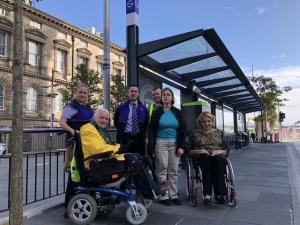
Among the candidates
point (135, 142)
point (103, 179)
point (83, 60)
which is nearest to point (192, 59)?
point (135, 142)

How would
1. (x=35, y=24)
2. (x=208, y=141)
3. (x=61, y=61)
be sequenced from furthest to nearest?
(x=61, y=61)
(x=35, y=24)
(x=208, y=141)

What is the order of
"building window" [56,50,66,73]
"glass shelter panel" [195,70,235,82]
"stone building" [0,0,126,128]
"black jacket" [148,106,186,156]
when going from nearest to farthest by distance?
"black jacket" [148,106,186,156]
"glass shelter panel" [195,70,235,82]
"stone building" [0,0,126,128]
"building window" [56,50,66,73]

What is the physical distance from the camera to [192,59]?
9227 millimetres

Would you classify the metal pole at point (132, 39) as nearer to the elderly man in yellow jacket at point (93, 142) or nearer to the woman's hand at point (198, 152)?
the woman's hand at point (198, 152)

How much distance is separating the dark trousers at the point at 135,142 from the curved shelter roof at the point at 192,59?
2135mm

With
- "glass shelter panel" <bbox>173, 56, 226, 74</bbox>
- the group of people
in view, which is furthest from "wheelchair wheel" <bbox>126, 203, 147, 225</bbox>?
"glass shelter panel" <bbox>173, 56, 226, 74</bbox>

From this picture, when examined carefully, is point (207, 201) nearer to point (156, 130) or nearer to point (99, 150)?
point (156, 130)

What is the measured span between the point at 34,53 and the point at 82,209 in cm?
3170

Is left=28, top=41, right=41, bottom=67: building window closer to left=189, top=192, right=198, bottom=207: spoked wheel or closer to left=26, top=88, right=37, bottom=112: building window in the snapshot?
left=26, top=88, right=37, bottom=112: building window

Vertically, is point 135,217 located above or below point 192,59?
below

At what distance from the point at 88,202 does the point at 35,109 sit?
98.1 feet

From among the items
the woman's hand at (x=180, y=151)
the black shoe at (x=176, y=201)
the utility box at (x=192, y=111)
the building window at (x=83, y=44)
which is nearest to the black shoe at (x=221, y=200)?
the black shoe at (x=176, y=201)

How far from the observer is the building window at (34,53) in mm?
33219

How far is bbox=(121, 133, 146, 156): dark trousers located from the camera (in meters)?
5.59
